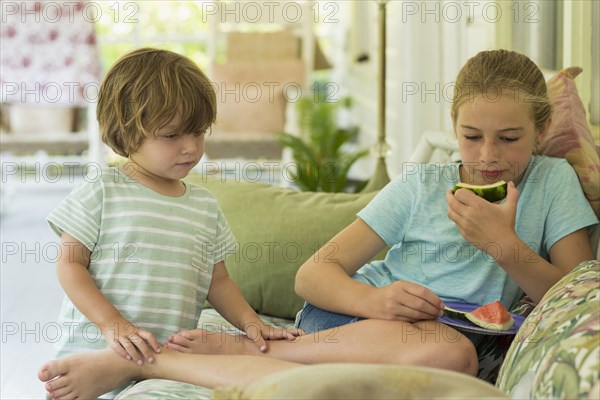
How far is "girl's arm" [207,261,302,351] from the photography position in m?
1.86

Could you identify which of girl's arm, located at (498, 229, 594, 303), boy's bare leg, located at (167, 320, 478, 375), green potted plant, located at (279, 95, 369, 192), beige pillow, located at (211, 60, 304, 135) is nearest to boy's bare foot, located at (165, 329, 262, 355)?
boy's bare leg, located at (167, 320, 478, 375)

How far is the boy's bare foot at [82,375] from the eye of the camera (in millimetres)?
1707

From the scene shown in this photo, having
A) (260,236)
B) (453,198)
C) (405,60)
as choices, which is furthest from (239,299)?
(405,60)

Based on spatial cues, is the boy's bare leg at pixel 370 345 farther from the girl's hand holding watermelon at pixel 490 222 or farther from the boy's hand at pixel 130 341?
the girl's hand holding watermelon at pixel 490 222

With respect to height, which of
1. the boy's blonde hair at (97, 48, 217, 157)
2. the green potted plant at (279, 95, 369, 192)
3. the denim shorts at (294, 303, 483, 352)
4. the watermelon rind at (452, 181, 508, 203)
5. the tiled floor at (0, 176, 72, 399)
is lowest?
the tiled floor at (0, 176, 72, 399)

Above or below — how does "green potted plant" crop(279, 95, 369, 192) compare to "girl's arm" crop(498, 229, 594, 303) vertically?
below

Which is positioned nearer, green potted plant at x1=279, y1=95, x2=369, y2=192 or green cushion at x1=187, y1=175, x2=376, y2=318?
green cushion at x1=187, y1=175, x2=376, y2=318

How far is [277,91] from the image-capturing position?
5789 mm

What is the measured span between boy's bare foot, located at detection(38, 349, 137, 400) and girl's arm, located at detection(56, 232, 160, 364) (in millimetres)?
35

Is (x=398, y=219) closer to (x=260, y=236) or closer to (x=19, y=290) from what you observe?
(x=260, y=236)

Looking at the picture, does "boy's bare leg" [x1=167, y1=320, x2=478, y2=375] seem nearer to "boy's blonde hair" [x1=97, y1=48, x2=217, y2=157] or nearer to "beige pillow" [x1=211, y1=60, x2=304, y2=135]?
"boy's blonde hair" [x1=97, y1=48, x2=217, y2=157]

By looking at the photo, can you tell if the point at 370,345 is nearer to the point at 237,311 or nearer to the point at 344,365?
the point at 237,311

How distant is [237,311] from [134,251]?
25 cm

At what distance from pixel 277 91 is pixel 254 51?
29.4 inches
